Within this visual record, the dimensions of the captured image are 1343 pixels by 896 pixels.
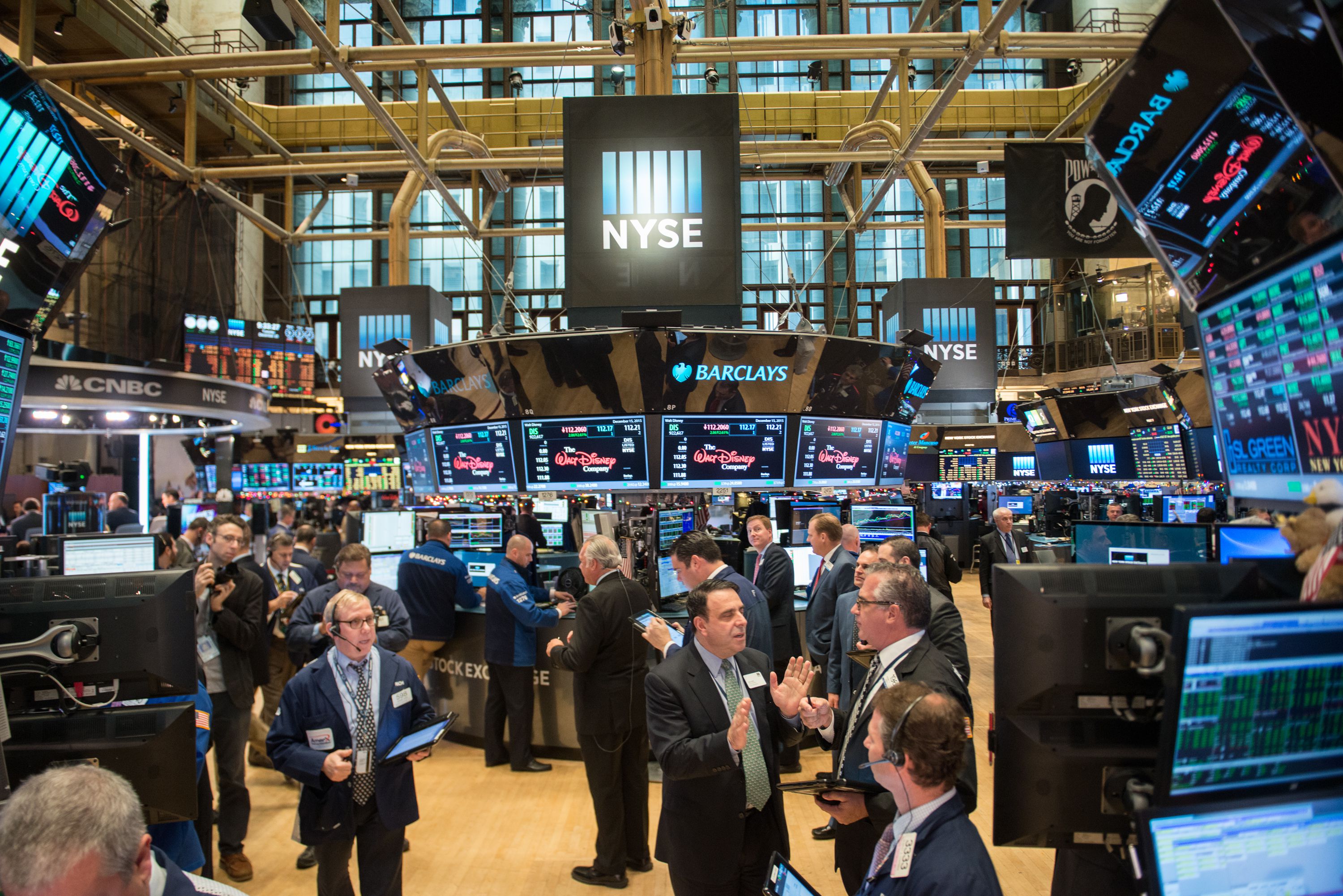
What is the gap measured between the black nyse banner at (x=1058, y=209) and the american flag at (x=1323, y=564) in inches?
245

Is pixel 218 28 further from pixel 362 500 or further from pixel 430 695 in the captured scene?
pixel 430 695

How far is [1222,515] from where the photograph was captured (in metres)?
9.46

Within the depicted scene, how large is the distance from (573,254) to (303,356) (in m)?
11.6

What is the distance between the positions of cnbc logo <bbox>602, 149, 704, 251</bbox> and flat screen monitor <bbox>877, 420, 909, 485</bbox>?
258 centimetres

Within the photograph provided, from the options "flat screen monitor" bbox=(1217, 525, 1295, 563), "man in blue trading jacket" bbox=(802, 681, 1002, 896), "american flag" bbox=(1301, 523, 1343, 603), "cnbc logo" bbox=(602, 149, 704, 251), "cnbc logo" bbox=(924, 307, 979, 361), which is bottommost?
"man in blue trading jacket" bbox=(802, 681, 1002, 896)

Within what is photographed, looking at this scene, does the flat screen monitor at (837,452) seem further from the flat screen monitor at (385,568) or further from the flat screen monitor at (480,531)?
the flat screen monitor at (385,568)

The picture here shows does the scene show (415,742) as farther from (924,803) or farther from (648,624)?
(924,803)

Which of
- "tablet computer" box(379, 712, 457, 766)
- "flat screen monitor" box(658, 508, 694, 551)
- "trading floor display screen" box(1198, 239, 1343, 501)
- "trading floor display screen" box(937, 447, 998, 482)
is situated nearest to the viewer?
"trading floor display screen" box(1198, 239, 1343, 501)

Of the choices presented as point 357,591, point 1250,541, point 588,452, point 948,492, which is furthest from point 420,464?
point 948,492

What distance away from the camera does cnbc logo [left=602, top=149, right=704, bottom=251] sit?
6.16 metres

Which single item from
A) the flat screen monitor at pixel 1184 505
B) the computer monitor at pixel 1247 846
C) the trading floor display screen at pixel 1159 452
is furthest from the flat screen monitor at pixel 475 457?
the trading floor display screen at pixel 1159 452

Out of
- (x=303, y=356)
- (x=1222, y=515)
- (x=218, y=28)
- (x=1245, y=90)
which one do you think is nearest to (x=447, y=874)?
(x=1245, y=90)

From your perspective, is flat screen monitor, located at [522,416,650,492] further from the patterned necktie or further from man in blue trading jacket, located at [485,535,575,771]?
the patterned necktie

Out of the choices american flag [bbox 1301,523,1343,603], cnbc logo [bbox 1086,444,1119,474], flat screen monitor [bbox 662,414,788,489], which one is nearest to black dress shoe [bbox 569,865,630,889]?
flat screen monitor [bbox 662,414,788,489]
